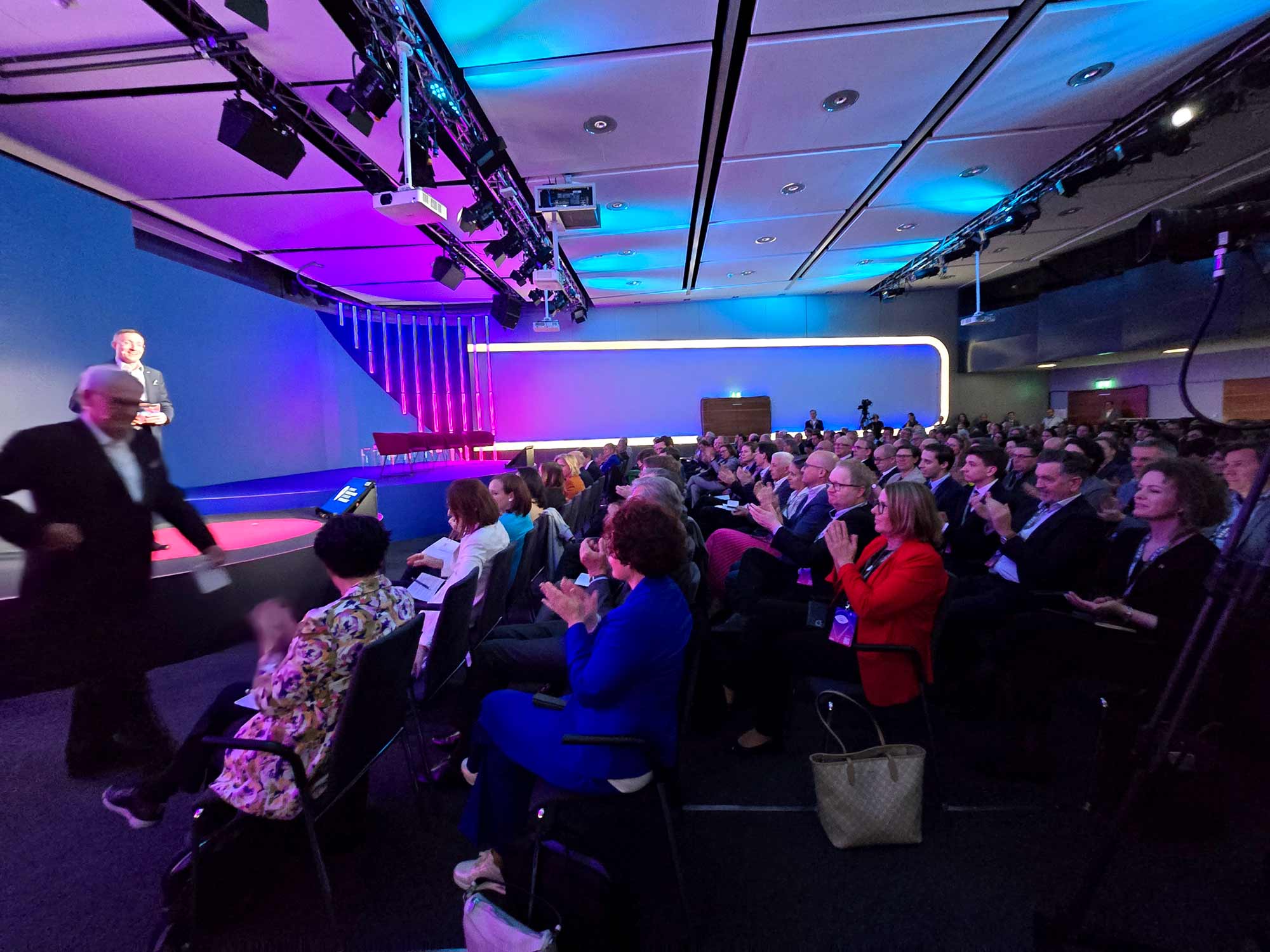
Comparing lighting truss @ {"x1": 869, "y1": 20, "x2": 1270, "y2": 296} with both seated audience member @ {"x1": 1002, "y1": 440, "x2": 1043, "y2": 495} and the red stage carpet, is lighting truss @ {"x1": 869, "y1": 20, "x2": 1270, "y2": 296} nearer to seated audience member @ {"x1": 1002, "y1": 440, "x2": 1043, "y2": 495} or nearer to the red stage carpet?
seated audience member @ {"x1": 1002, "y1": 440, "x2": 1043, "y2": 495}

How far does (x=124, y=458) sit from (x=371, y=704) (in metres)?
1.70

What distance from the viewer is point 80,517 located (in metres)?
2.34

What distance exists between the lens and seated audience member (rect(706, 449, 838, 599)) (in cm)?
365

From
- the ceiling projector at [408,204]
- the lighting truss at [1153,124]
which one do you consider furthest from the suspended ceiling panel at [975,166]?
the ceiling projector at [408,204]

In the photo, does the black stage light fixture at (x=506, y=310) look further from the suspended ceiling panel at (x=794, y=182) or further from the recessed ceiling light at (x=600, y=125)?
the recessed ceiling light at (x=600, y=125)

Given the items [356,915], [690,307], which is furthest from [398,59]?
[690,307]

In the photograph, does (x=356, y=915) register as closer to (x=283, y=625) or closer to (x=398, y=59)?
(x=283, y=625)

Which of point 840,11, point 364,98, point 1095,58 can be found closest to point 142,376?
point 364,98

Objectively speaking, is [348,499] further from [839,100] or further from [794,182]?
[794,182]

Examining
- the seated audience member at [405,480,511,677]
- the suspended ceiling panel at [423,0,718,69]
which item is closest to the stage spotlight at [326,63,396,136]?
the suspended ceiling panel at [423,0,718,69]

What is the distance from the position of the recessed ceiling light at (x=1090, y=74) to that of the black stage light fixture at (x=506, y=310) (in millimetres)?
7680

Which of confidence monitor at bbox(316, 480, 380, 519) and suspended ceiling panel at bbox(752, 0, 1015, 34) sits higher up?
suspended ceiling panel at bbox(752, 0, 1015, 34)

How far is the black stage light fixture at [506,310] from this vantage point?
31.8ft

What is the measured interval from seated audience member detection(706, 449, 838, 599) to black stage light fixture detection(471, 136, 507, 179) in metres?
3.27
